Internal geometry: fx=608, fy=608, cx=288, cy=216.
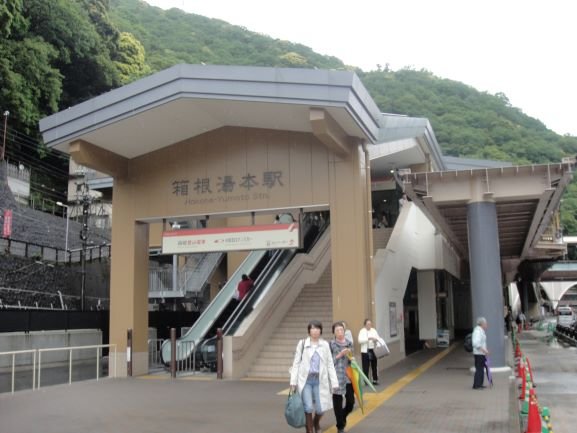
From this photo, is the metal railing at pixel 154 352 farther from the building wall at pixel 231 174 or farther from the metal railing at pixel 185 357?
the building wall at pixel 231 174

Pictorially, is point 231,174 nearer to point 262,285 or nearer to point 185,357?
point 262,285

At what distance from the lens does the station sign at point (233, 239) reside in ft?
46.1

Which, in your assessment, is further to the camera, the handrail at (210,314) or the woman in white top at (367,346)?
the handrail at (210,314)

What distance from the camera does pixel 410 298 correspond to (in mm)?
26375

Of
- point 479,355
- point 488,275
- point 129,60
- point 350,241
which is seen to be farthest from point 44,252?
point 129,60

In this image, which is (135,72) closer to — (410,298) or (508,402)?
(410,298)

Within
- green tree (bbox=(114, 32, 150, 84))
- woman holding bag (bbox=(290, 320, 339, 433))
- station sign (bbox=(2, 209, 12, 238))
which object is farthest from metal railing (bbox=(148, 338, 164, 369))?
green tree (bbox=(114, 32, 150, 84))

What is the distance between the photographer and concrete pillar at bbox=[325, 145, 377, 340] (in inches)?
524

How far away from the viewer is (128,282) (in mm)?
15391

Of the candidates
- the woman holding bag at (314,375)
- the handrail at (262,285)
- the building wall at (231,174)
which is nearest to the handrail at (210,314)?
the handrail at (262,285)

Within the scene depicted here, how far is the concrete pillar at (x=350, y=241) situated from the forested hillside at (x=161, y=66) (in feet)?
→ 93.8

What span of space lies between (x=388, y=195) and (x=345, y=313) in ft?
54.1

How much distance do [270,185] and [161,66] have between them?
54605 mm

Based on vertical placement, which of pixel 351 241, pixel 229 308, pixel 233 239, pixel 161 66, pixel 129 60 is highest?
pixel 161 66
